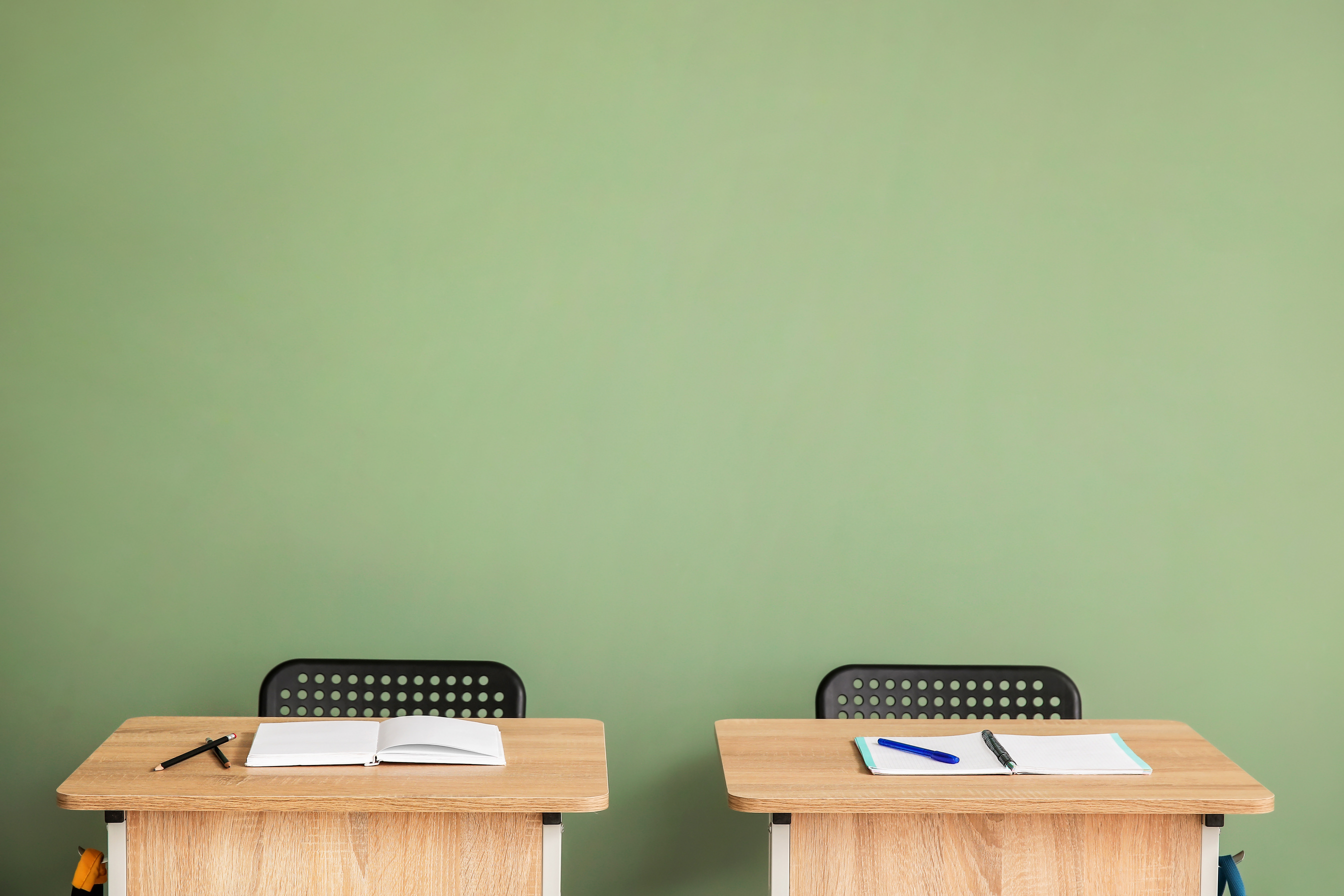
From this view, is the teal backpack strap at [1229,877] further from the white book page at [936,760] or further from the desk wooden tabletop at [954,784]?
the white book page at [936,760]

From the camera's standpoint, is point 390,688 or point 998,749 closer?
point 998,749

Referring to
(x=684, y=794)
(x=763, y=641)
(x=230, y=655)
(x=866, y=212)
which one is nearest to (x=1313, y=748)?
(x=763, y=641)

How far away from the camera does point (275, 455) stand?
2475mm

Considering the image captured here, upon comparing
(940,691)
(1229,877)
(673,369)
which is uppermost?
(673,369)

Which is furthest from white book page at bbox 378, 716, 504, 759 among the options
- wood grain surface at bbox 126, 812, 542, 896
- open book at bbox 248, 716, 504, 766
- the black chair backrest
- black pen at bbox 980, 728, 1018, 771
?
black pen at bbox 980, 728, 1018, 771

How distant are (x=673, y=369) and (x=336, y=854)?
1.35 meters

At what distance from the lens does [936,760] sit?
66.5 inches

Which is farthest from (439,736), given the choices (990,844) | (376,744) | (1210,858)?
(1210,858)

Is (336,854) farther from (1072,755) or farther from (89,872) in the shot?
(1072,755)

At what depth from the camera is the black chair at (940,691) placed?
6.88 feet

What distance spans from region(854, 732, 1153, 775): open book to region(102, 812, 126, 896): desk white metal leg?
1.19 meters

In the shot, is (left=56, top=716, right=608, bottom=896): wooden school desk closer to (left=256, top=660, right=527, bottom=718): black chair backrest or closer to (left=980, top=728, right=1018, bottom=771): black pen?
(left=256, top=660, right=527, bottom=718): black chair backrest

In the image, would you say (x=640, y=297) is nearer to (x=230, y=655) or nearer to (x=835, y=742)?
(x=835, y=742)

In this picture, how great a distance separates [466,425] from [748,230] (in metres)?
0.86
